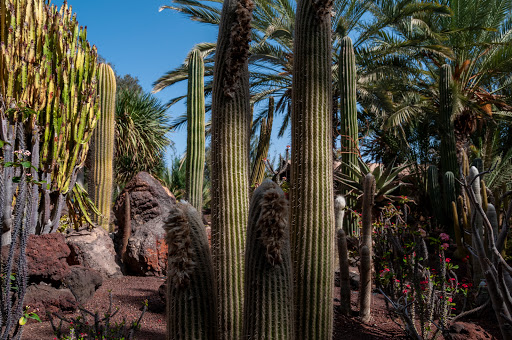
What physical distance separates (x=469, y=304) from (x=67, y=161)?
592 cm

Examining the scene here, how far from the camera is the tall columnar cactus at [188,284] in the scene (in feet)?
7.29

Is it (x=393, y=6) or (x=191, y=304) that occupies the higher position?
(x=393, y=6)

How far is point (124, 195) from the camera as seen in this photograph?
24.9 feet

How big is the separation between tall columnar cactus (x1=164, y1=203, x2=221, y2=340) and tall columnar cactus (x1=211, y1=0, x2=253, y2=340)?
538 millimetres

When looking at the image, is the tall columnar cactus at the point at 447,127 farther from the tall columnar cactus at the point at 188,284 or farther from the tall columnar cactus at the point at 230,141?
the tall columnar cactus at the point at 188,284

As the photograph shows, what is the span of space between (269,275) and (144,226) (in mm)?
5490

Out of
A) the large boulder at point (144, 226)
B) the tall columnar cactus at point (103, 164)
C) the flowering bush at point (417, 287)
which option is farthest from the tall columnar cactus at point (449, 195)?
the tall columnar cactus at point (103, 164)

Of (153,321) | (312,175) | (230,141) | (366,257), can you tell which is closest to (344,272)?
(366,257)

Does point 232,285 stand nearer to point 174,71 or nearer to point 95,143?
point 95,143

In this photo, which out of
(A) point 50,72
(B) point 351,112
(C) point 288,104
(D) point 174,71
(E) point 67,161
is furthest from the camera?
(C) point 288,104

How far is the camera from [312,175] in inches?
115

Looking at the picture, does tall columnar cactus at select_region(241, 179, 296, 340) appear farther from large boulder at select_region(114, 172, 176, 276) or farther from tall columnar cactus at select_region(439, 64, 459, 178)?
tall columnar cactus at select_region(439, 64, 459, 178)

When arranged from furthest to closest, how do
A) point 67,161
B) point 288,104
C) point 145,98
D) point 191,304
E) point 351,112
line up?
1. point 145,98
2. point 288,104
3. point 351,112
4. point 67,161
5. point 191,304

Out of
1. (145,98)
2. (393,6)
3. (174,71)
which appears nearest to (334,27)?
(393,6)
